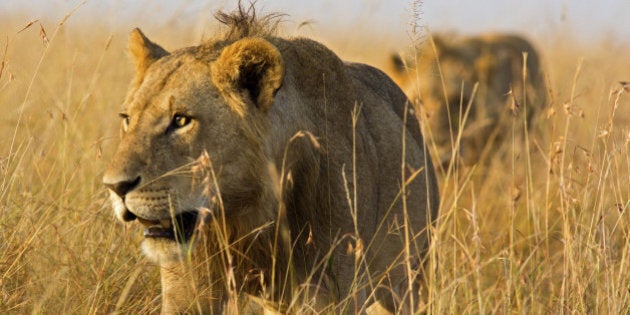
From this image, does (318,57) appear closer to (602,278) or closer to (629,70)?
(602,278)

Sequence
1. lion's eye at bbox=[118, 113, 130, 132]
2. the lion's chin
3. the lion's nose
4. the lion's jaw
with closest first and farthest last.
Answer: the lion's nose < the lion's jaw < the lion's chin < lion's eye at bbox=[118, 113, 130, 132]

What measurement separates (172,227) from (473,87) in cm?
675

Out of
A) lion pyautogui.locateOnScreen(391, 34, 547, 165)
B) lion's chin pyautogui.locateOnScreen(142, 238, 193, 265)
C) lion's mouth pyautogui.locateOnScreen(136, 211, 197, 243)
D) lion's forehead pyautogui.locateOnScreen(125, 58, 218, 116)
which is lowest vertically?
lion pyautogui.locateOnScreen(391, 34, 547, 165)

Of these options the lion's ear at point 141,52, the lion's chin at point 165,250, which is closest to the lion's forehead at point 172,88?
the lion's ear at point 141,52

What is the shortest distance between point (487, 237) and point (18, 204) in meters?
3.03

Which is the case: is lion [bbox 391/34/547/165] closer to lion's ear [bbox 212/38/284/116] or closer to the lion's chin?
lion's ear [bbox 212/38/284/116]

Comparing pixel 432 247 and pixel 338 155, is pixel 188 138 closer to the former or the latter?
pixel 338 155

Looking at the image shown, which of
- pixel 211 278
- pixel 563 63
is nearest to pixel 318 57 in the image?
pixel 211 278

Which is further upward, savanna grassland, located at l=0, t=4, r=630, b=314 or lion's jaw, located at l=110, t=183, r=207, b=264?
lion's jaw, located at l=110, t=183, r=207, b=264

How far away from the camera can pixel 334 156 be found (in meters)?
3.93

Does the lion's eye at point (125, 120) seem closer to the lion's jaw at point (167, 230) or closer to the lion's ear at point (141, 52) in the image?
the lion's ear at point (141, 52)

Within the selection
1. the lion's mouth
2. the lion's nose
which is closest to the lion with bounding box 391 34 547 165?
the lion's mouth

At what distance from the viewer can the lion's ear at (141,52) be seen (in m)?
3.89

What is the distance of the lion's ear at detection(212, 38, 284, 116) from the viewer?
3533 millimetres
